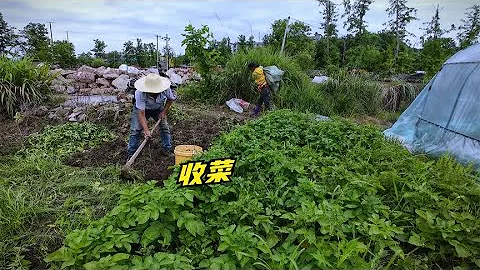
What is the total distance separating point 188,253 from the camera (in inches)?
68.4

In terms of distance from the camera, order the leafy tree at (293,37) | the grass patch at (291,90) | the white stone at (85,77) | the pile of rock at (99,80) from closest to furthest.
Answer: the grass patch at (291,90), the pile of rock at (99,80), the white stone at (85,77), the leafy tree at (293,37)

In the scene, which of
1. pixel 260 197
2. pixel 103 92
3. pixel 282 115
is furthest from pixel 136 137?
pixel 103 92

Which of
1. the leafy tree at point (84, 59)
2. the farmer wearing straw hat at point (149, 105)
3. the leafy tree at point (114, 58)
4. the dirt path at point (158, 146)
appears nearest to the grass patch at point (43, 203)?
the dirt path at point (158, 146)

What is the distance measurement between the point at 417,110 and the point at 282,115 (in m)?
2.93

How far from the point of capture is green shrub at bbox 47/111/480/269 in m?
→ 1.63

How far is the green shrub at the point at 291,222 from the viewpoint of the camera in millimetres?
1626

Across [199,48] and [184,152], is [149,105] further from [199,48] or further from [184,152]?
[199,48]

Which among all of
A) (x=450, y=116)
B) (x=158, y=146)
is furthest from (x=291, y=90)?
(x=158, y=146)

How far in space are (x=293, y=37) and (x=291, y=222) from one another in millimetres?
11373

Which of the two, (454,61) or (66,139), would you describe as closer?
(66,139)

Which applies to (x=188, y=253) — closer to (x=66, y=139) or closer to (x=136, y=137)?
(x=136, y=137)

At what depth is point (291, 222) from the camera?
207 cm

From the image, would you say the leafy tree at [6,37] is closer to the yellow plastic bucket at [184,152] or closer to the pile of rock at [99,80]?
the pile of rock at [99,80]

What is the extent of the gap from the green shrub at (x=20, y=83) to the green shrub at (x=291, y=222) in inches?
201
